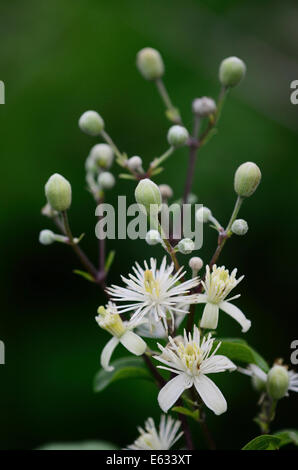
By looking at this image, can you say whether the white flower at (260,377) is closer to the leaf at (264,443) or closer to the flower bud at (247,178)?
the leaf at (264,443)

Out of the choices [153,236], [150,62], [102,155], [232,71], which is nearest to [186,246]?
[153,236]

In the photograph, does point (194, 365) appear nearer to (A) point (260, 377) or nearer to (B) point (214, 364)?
(B) point (214, 364)

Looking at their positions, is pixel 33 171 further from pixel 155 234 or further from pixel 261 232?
pixel 155 234

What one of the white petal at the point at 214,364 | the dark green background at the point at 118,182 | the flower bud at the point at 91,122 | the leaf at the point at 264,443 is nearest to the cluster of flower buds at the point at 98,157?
the flower bud at the point at 91,122

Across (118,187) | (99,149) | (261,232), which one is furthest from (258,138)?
(99,149)

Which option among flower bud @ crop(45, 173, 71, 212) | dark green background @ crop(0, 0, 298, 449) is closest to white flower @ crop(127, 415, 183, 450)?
flower bud @ crop(45, 173, 71, 212)
